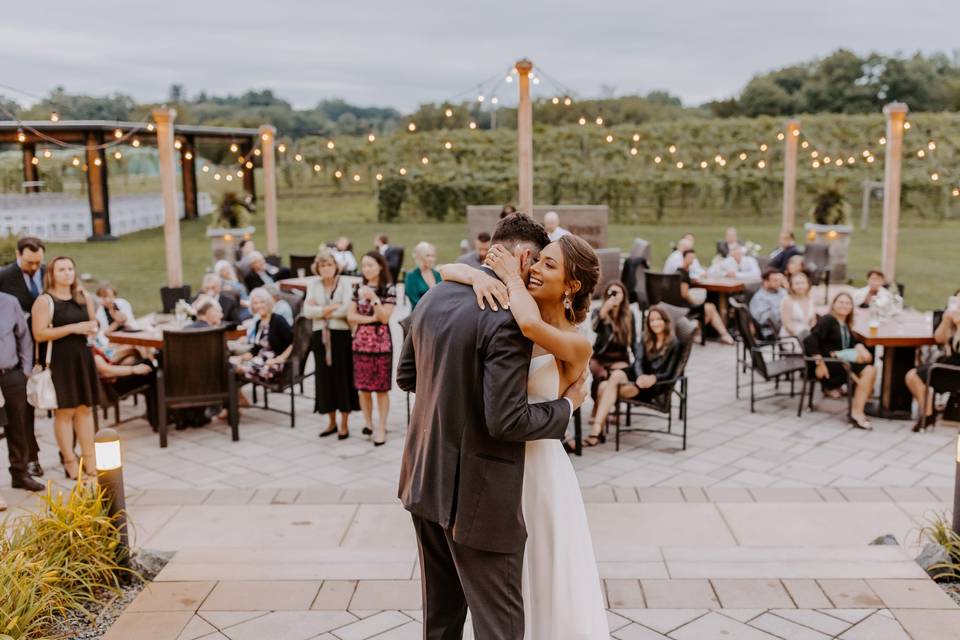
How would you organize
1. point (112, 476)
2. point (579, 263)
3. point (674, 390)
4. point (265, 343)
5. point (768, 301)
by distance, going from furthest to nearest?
point (768, 301) → point (265, 343) → point (674, 390) → point (112, 476) → point (579, 263)

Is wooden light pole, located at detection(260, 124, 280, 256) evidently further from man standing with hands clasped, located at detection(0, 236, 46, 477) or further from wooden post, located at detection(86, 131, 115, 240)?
wooden post, located at detection(86, 131, 115, 240)

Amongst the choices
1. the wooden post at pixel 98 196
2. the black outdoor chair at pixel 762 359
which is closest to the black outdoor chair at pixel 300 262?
the black outdoor chair at pixel 762 359

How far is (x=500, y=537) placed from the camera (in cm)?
231

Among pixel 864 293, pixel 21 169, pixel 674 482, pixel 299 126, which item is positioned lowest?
pixel 674 482

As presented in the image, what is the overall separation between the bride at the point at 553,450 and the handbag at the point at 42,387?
12.6 ft

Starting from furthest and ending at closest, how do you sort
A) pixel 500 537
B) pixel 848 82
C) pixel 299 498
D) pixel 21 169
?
pixel 848 82 → pixel 21 169 → pixel 299 498 → pixel 500 537

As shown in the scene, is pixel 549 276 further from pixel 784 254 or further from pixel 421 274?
pixel 784 254

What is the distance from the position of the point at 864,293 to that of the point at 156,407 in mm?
6502

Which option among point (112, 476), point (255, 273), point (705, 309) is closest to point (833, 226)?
point (705, 309)

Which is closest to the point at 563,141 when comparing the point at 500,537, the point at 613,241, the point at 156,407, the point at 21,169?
the point at 613,241

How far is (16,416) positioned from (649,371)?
4.16m

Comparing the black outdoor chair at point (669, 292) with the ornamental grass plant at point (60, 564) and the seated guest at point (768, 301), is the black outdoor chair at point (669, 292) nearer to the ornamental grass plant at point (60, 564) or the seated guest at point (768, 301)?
the seated guest at point (768, 301)

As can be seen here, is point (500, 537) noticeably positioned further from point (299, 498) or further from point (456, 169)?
point (456, 169)

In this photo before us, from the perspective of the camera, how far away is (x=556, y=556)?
2502 mm
